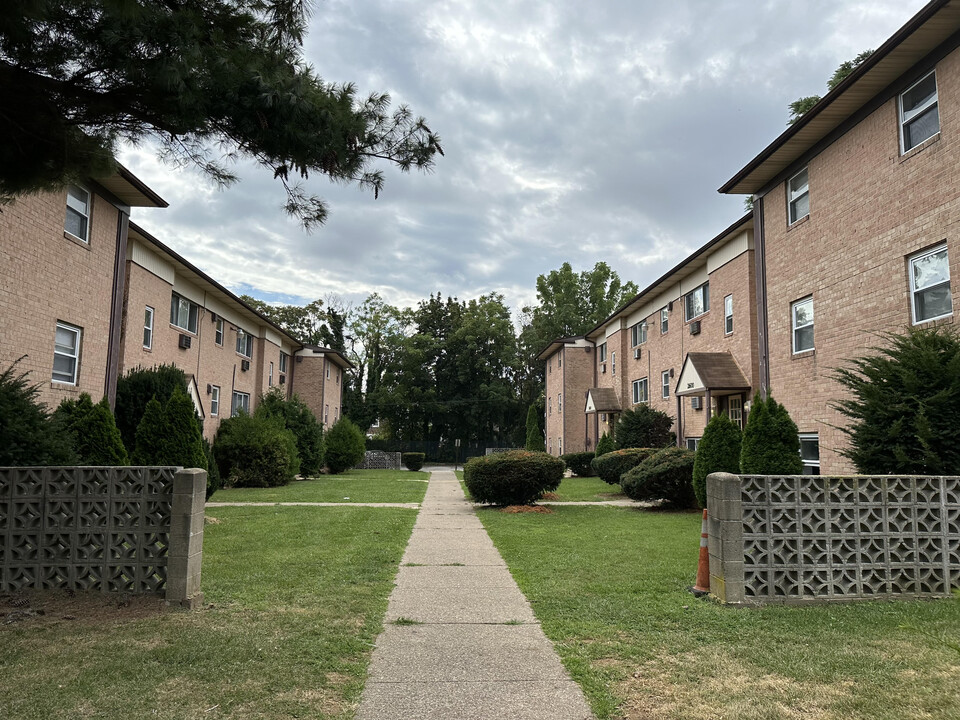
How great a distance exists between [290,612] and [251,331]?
24.9 m

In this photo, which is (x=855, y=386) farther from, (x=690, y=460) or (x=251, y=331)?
(x=251, y=331)

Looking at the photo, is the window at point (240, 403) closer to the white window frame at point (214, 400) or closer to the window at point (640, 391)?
the white window frame at point (214, 400)

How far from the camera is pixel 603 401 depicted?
31844mm

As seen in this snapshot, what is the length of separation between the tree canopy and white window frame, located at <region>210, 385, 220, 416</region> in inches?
768

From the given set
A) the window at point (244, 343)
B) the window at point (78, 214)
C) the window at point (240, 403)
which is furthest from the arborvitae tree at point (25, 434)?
the window at point (244, 343)

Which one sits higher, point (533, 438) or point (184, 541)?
point (533, 438)

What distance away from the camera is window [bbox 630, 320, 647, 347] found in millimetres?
28625

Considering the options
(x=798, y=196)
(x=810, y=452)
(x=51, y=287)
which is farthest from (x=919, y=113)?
(x=51, y=287)

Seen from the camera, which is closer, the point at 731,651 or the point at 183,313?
the point at 731,651

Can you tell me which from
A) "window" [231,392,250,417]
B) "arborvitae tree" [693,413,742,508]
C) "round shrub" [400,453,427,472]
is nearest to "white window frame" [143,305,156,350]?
"window" [231,392,250,417]

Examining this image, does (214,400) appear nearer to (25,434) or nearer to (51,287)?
(51,287)

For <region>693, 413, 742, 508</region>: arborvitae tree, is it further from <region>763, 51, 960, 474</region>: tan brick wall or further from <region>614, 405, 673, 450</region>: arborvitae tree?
<region>614, 405, 673, 450</region>: arborvitae tree

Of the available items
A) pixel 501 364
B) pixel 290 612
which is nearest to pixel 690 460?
pixel 290 612

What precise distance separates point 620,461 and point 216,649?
15997mm
